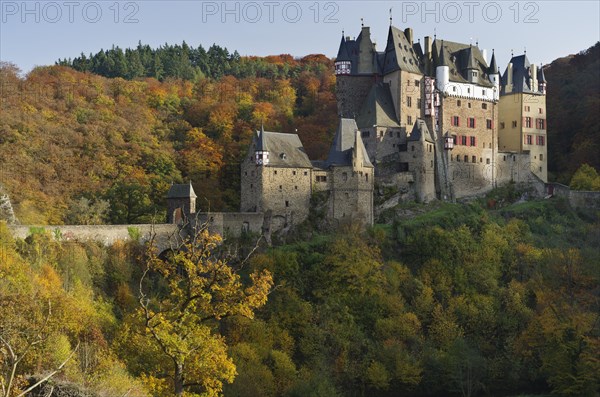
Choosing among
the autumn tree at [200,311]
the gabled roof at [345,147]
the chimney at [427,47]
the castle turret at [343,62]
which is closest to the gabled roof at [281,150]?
the gabled roof at [345,147]

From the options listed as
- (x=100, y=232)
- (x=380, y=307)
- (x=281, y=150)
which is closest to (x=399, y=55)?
(x=281, y=150)

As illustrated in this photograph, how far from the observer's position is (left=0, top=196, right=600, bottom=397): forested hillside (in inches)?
1475

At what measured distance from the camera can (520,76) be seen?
60531 mm

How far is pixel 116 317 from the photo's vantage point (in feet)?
133

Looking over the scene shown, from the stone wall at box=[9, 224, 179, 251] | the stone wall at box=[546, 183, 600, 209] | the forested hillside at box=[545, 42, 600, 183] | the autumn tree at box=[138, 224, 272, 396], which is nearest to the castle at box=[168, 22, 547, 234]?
the stone wall at box=[546, 183, 600, 209]

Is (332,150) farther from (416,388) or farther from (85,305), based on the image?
(85,305)

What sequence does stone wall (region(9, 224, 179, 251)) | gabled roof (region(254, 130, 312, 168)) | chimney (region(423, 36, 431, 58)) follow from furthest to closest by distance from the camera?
chimney (region(423, 36, 431, 58)) → gabled roof (region(254, 130, 312, 168)) → stone wall (region(9, 224, 179, 251))

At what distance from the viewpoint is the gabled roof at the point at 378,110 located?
175ft

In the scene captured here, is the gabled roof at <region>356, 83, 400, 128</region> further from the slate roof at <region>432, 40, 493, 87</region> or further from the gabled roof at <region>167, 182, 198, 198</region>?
the gabled roof at <region>167, 182, 198, 198</region>

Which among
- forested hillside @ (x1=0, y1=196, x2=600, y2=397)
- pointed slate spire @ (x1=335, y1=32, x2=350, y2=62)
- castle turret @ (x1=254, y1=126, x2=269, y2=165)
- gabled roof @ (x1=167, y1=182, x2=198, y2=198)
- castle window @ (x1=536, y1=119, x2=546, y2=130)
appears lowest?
forested hillside @ (x1=0, y1=196, x2=600, y2=397)

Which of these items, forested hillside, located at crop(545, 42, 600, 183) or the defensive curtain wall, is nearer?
the defensive curtain wall

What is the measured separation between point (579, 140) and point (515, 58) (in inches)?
461

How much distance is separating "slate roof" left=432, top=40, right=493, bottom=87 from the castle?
80mm

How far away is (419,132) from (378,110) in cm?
301
